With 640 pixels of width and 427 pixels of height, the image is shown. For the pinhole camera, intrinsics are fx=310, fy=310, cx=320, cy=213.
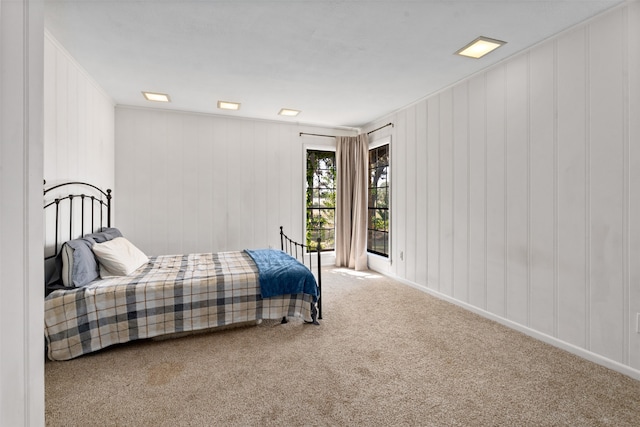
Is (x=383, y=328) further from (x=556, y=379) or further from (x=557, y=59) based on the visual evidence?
(x=557, y=59)

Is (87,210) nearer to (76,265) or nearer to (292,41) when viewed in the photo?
(76,265)

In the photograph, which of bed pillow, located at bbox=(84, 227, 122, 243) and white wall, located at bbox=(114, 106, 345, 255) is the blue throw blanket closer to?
bed pillow, located at bbox=(84, 227, 122, 243)

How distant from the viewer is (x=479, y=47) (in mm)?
2648

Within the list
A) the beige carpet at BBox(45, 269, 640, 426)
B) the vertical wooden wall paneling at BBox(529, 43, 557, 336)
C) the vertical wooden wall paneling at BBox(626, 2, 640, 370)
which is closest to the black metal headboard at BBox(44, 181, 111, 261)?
the beige carpet at BBox(45, 269, 640, 426)

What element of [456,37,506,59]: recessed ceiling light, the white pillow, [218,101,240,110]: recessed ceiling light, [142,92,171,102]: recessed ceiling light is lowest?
the white pillow

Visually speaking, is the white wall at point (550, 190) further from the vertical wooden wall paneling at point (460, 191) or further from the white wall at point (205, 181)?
the white wall at point (205, 181)

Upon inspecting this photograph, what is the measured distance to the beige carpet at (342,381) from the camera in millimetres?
1716

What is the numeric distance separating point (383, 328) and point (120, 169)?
3.82 meters

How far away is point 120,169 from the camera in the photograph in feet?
13.5

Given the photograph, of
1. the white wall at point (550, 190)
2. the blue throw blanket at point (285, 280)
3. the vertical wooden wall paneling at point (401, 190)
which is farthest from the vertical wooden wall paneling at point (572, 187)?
the blue throw blanket at point (285, 280)

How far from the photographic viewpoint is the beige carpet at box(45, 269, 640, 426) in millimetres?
1716

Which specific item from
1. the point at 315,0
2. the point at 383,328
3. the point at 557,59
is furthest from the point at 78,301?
the point at 557,59

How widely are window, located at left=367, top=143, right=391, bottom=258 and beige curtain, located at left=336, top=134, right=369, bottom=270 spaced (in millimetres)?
166

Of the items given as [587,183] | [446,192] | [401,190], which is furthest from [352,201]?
[587,183]
